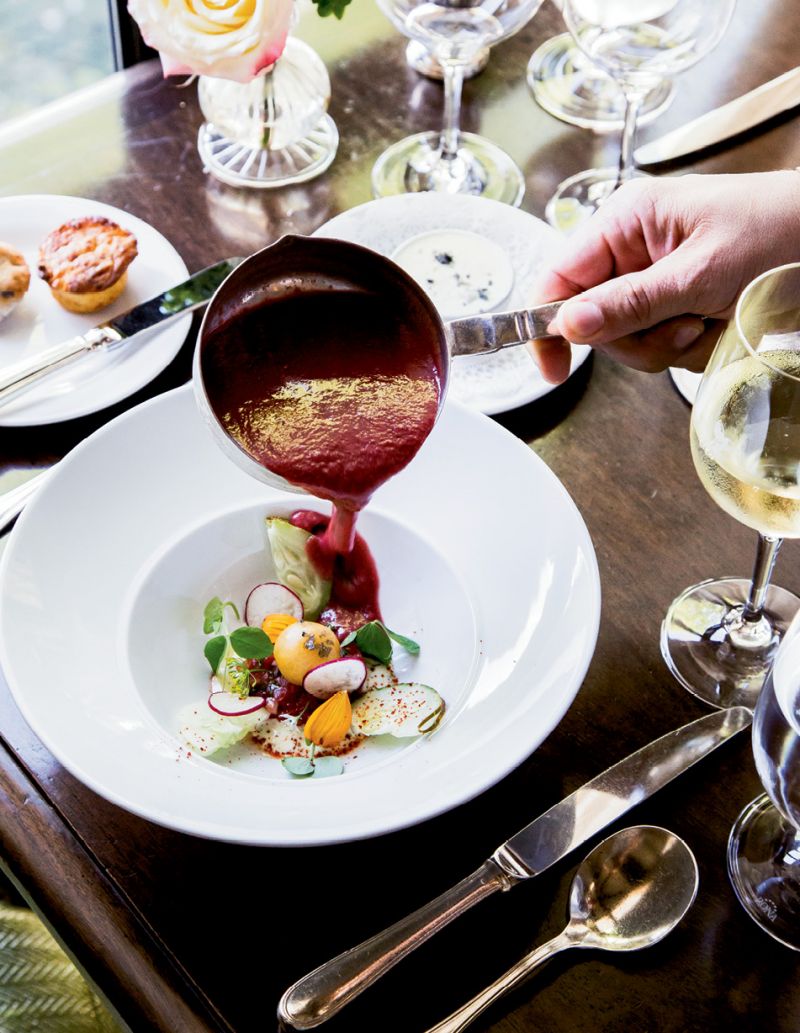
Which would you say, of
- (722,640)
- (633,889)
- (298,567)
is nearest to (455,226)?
(298,567)

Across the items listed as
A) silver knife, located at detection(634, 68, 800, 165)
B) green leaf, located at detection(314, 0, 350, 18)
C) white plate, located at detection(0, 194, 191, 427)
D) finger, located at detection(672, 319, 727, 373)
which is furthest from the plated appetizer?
silver knife, located at detection(634, 68, 800, 165)

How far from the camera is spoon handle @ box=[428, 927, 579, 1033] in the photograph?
0.97 m

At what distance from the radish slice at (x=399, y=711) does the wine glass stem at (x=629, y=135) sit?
2.81ft

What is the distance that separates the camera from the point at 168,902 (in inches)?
41.9

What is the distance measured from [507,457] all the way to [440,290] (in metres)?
0.37

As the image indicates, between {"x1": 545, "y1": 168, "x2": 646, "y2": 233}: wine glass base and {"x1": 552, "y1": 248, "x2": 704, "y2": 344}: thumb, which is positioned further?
{"x1": 545, "y1": 168, "x2": 646, "y2": 233}: wine glass base

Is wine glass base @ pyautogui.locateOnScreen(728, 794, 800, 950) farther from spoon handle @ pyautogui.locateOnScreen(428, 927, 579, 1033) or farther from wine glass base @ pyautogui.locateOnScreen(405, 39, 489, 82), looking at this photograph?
wine glass base @ pyautogui.locateOnScreen(405, 39, 489, 82)

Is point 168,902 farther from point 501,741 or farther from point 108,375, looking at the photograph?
point 108,375

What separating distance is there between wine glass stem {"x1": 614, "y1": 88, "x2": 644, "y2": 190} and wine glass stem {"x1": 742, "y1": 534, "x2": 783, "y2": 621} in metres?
0.69

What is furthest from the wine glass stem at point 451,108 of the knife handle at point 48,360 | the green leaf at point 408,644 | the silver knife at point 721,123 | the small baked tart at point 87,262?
the green leaf at point 408,644

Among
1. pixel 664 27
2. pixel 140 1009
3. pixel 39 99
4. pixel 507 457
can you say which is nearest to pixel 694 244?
pixel 507 457

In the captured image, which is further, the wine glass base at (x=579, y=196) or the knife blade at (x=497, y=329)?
the wine glass base at (x=579, y=196)

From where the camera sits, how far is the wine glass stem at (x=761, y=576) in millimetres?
1172

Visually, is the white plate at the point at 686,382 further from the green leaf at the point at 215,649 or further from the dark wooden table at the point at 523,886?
the green leaf at the point at 215,649
